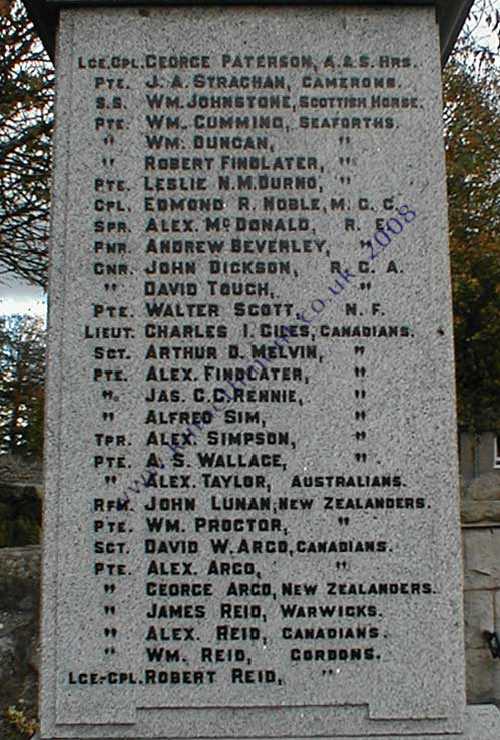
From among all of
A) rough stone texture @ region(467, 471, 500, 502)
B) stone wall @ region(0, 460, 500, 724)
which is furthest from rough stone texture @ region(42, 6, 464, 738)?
rough stone texture @ region(467, 471, 500, 502)

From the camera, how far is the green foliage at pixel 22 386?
10820 mm

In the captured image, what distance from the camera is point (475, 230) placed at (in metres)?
15.5

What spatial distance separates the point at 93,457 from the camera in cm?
313

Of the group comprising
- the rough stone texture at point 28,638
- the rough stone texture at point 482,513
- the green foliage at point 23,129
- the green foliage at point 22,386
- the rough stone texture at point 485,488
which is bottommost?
the rough stone texture at point 28,638

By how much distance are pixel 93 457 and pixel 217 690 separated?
953 millimetres

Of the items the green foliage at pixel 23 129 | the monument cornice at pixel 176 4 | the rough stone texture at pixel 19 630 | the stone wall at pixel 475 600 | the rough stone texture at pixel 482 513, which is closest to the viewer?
the monument cornice at pixel 176 4

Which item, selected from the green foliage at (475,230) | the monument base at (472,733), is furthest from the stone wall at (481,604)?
the green foliage at (475,230)

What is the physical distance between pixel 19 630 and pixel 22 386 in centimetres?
621

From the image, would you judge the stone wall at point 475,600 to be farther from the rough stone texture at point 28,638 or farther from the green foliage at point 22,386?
the green foliage at point 22,386

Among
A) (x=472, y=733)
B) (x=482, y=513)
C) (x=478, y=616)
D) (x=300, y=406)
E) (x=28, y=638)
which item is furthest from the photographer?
(x=482, y=513)

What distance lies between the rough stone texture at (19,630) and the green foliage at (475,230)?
621cm

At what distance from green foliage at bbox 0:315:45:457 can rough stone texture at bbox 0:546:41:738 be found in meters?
4.49

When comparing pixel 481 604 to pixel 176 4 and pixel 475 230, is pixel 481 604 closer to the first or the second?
pixel 176 4

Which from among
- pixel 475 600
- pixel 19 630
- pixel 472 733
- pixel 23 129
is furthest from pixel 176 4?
pixel 23 129
